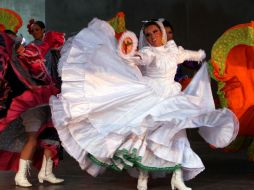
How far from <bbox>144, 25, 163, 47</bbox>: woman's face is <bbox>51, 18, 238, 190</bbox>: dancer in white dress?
0.09 meters

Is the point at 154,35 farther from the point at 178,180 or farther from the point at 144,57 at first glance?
the point at 178,180

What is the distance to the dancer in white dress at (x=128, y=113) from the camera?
4.72 metres

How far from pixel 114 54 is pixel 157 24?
1.46ft

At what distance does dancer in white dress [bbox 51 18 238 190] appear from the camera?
15.5ft

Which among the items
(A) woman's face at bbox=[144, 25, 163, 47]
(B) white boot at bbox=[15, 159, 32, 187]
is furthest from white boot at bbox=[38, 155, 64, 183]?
(A) woman's face at bbox=[144, 25, 163, 47]

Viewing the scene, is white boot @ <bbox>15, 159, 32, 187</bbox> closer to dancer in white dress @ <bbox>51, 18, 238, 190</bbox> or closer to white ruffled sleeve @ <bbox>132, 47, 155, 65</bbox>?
dancer in white dress @ <bbox>51, 18, 238, 190</bbox>

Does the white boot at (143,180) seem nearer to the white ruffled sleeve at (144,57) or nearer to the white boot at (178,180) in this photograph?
the white boot at (178,180)

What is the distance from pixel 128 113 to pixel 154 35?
71 centimetres

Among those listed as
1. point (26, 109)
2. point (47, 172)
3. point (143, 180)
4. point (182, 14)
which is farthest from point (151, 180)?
point (182, 14)

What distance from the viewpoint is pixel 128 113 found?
481cm

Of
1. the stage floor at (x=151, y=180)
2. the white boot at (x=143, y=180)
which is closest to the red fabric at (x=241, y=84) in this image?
the stage floor at (x=151, y=180)

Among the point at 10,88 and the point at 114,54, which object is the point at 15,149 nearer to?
the point at 10,88

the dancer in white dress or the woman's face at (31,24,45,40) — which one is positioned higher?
the woman's face at (31,24,45,40)

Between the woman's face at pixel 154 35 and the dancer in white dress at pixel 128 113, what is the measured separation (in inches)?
3.4
